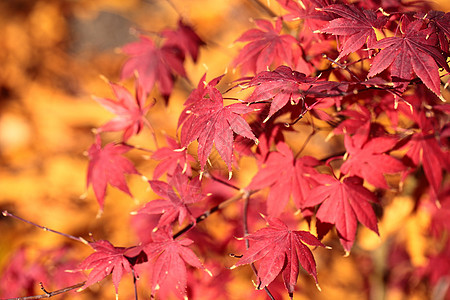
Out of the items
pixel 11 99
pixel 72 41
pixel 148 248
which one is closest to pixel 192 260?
pixel 148 248

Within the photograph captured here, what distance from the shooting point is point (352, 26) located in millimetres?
615

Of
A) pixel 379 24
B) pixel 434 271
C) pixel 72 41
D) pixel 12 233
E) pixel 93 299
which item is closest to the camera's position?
pixel 379 24

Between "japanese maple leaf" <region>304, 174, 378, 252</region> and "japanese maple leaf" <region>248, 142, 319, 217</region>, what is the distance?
41 millimetres

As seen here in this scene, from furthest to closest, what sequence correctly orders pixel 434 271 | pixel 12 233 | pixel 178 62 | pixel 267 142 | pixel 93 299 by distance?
pixel 12 233
pixel 93 299
pixel 434 271
pixel 178 62
pixel 267 142

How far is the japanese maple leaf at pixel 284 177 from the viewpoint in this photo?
0.77 m

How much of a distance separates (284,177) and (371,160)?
165mm

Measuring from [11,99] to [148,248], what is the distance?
2638 mm

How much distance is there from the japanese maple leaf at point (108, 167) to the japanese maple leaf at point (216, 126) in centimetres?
31

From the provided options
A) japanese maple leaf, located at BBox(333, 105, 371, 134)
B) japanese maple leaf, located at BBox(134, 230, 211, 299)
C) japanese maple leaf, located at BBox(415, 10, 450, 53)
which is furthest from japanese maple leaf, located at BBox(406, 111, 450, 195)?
japanese maple leaf, located at BBox(134, 230, 211, 299)

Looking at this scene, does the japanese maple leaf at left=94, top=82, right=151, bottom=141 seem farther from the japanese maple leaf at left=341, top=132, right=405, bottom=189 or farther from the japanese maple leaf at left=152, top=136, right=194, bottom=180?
the japanese maple leaf at left=341, top=132, right=405, bottom=189

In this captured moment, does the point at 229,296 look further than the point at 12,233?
No

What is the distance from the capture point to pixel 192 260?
2.29 feet

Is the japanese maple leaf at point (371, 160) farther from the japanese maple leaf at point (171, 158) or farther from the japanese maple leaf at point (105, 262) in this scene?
the japanese maple leaf at point (105, 262)

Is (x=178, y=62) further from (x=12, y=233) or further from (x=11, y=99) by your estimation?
(x=11, y=99)
